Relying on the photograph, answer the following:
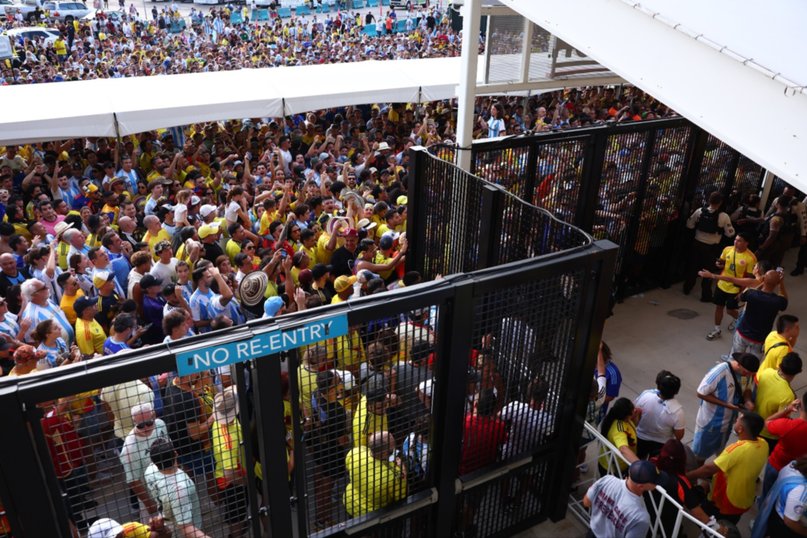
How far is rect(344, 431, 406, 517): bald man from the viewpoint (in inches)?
149

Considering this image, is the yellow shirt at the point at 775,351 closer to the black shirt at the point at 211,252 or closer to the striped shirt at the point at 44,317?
the black shirt at the point at 211,252

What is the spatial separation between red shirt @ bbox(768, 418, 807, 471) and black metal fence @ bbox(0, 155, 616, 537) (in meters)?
1.52

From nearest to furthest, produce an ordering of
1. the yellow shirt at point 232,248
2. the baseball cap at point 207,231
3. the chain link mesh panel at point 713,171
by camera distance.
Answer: the baseball cap at point 207,231 < the yellow shirt at point 232,248 < the chain link mesh panel at point 713,171

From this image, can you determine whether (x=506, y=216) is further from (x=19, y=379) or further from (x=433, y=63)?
(x=433, y=63)

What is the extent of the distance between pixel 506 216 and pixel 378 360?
7.53 ft

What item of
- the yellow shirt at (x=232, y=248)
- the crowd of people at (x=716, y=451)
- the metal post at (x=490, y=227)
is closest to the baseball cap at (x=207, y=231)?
the yellow shirt at (x=232, y=248)

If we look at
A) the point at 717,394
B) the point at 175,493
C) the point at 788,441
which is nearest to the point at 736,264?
the point at 717,394

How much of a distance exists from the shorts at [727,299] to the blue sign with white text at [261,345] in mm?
6089

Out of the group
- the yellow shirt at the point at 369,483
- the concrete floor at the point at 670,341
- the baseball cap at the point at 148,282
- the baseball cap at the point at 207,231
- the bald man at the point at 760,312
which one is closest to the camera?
the yellow shirt at the point at 369,483

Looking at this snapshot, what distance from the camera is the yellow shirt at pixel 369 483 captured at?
379 cm

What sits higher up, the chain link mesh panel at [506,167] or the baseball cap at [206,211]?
the chain link mesh panel at [506,167]

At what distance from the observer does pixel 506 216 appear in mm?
5426

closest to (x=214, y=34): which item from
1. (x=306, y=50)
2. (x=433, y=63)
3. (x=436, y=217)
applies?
(x=306, y=50)

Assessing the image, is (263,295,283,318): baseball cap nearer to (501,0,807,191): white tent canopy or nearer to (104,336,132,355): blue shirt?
(104,336,132,355): blue shirt
